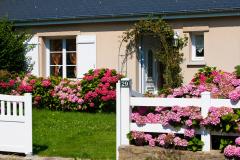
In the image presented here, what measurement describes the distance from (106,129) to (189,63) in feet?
15.9

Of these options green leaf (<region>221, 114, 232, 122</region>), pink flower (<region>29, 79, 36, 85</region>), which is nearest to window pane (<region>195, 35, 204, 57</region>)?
pink flower (<region>29, 79, 36, 85</region>)

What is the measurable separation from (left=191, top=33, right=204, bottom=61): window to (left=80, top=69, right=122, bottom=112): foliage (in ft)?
8.10

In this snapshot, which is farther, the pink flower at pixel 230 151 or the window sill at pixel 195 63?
the window sill at pixel 195 63

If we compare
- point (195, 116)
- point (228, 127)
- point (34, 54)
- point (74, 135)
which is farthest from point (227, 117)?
point (34, 54)

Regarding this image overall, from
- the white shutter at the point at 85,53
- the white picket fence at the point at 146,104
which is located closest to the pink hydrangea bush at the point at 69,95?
the white shutter at the point at 85,53

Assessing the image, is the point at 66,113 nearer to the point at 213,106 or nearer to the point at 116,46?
the point at 116,46

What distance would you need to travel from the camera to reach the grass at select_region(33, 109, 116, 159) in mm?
9375

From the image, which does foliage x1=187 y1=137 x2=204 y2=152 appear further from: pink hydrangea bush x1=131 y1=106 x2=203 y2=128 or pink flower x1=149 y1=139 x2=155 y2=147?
pink flower x1=149 y1=139 x2=155 y2=147

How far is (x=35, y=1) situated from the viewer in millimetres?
18828

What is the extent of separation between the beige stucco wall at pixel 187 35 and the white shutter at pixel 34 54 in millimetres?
332

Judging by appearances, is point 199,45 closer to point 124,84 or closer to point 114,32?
point 114,32

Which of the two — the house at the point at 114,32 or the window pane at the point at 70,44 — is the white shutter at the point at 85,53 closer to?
the house at the point at 114,32

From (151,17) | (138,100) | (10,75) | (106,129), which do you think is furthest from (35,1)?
(138,100)

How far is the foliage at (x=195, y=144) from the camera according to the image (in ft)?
25.9
